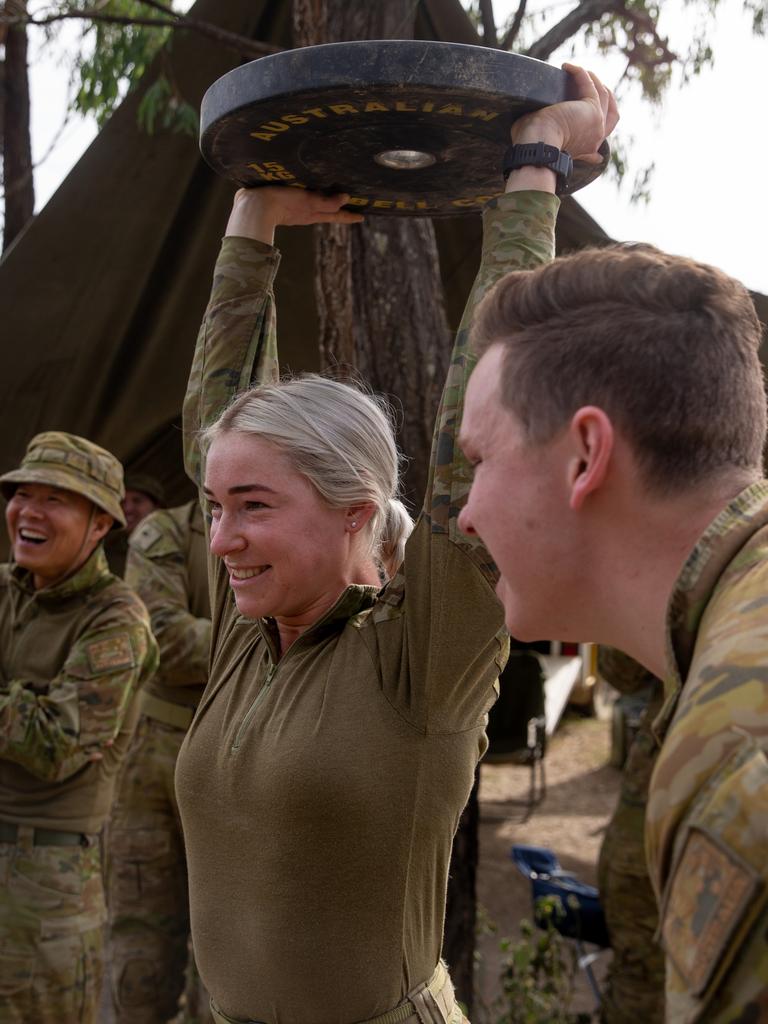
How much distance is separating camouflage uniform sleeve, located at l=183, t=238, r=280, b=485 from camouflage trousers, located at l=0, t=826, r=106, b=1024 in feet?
5.90

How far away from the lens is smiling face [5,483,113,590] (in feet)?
12.6

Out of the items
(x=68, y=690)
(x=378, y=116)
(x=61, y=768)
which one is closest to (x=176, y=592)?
(x=68, y=690)

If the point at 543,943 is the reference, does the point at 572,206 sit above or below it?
above

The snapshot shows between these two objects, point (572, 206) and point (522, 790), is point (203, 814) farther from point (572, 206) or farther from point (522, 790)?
point (522, 790)

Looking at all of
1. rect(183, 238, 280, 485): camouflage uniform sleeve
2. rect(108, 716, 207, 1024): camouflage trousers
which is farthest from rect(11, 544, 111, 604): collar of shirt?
rect(183, 238, 280, 485): camouflage uniform sleeve

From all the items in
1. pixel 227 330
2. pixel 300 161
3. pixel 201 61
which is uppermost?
pixel 201 61

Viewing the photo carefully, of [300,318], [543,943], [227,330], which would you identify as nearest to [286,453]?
[227,330]

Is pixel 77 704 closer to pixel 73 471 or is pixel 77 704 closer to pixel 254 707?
pixel 73 471

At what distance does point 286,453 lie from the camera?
2111mm

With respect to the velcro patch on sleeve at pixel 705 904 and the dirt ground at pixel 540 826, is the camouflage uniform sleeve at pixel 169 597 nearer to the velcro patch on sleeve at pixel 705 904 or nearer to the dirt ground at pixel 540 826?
the dirt ground at pixel 540 826

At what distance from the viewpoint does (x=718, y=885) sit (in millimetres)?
885

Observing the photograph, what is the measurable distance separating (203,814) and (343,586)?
0.49m

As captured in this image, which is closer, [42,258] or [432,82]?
[432,82]

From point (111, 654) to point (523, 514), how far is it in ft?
8.71
